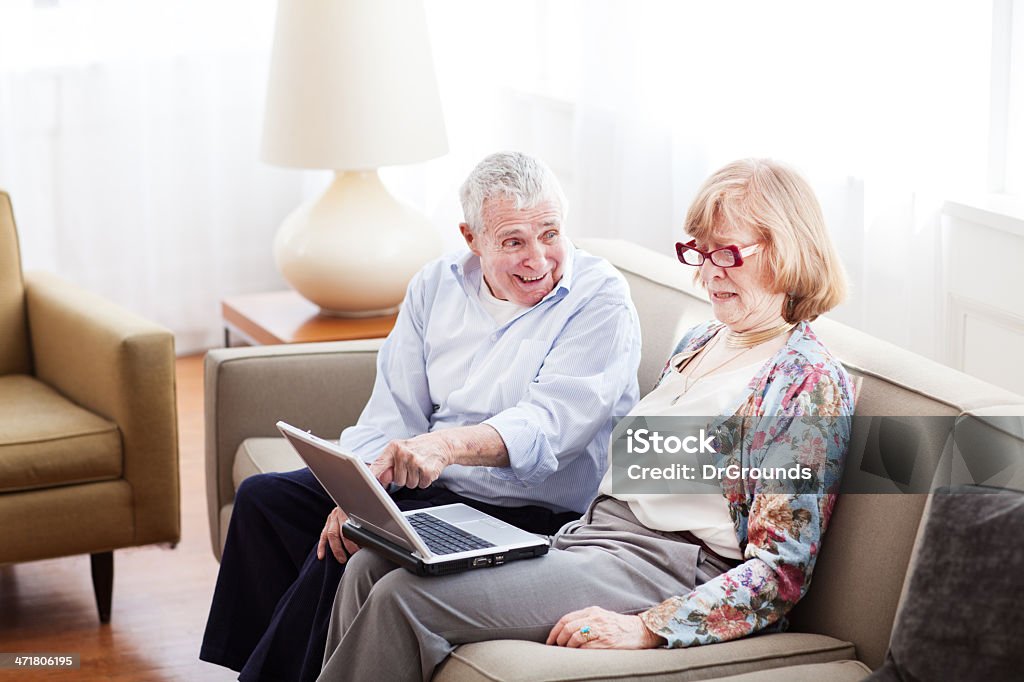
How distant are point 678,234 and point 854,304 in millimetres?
704

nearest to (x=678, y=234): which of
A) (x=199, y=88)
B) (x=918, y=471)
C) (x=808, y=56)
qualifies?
→ (x=808, y=56)

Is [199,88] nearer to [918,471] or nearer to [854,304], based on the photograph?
[854,304]

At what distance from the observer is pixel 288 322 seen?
3615mm

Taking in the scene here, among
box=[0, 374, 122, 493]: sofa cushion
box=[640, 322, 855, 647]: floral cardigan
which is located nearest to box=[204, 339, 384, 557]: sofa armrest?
box=[0, 374, 122, 493]: sofa cushion

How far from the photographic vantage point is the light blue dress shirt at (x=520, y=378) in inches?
83.6

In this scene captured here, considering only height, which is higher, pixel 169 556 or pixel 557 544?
pixel 557 544

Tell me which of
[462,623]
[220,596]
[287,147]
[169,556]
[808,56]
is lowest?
[169,556]

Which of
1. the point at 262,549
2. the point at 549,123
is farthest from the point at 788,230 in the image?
the point at 549,123

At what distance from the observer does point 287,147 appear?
3.46 meters

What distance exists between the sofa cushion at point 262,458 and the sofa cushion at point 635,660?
2.91ft

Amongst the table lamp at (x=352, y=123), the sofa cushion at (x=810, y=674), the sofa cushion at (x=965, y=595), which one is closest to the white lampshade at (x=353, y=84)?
the table lamp at (x=352, y=123)

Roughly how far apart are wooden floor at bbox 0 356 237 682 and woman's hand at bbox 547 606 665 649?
1056 millimetres

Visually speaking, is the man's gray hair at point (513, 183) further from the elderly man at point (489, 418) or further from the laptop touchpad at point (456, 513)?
the laptop touchpad at point (456, 513)

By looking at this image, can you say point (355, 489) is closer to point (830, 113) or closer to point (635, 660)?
point (635, 660)
